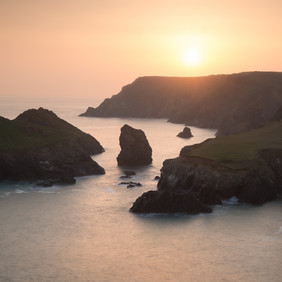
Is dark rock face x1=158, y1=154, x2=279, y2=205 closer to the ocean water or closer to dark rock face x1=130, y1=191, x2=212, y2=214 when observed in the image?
the ocean water

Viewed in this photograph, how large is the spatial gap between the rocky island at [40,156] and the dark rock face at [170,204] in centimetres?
2330

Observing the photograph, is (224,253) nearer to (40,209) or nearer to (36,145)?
(40,209)

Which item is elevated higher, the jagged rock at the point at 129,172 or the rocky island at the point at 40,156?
the rocky island at the point at 40,156

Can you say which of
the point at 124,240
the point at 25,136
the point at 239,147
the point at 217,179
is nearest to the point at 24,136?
the point at 25,136

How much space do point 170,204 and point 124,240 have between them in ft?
39.5

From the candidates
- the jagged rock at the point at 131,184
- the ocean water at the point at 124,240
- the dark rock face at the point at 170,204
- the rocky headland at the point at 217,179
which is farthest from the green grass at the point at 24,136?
the dark rock face at the point at 170,204

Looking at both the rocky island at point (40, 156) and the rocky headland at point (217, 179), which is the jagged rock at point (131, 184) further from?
the rocky island at point (40, 156)

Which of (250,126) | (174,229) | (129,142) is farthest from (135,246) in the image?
(250,126)

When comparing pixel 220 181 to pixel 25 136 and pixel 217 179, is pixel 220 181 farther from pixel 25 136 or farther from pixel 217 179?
pixel 25 136

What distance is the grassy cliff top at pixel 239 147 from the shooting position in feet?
280

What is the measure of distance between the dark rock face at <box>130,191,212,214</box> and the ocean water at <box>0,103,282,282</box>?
4.06 ft

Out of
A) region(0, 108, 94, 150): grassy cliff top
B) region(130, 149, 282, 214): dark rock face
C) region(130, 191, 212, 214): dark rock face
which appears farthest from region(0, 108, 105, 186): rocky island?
region(130, 191, 212, 214): dark rock face

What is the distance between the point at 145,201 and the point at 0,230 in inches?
730

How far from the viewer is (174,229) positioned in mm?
64688
